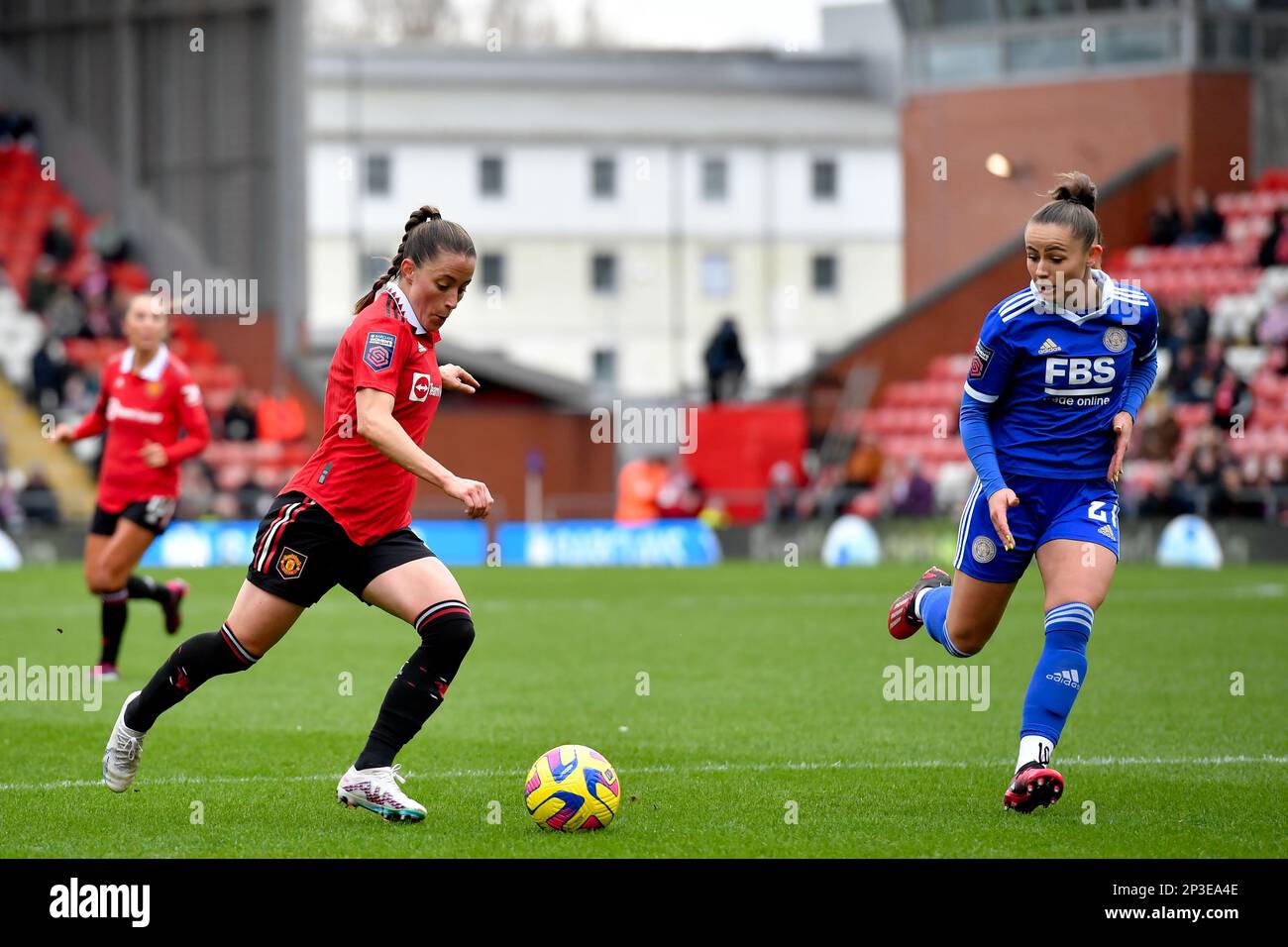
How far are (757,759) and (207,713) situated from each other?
357 centimetres

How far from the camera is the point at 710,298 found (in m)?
66.4

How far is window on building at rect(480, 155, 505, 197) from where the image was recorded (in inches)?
2537

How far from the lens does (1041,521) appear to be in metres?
7.62

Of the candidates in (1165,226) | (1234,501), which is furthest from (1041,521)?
(1165,226)

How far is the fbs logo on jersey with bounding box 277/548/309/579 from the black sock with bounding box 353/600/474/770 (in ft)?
1.55

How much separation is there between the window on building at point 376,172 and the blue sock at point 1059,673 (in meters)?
58.6

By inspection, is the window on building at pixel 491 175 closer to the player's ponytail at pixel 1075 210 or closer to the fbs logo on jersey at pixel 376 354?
the player's ponytail at pixel 1075 210

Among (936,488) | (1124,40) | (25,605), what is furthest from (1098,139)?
(25,605)

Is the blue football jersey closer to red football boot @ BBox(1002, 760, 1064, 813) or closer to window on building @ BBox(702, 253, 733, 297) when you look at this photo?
red football boot @ BBox(1002, 760, 1064, 813)

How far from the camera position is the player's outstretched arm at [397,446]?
21.9 feet

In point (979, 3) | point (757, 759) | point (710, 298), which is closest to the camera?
point (757, 759)

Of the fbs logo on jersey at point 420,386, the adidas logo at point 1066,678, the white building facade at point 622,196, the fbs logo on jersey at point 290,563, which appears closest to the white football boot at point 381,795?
the fbs logo on jersey at point 290,563

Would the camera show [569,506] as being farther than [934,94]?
No
